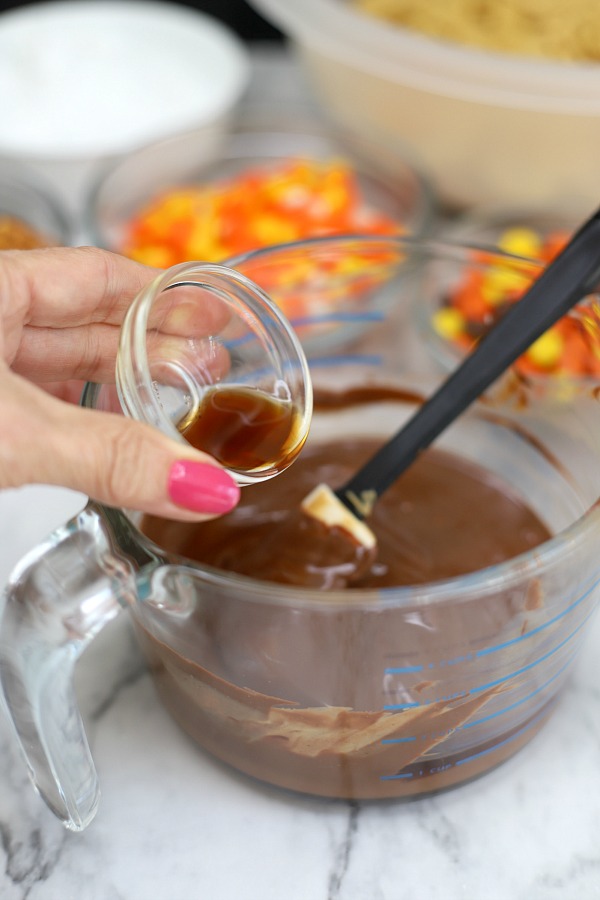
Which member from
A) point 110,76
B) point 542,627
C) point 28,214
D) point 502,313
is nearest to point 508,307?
point 502,313

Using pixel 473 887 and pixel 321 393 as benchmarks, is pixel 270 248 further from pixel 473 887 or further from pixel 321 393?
pixel 473 887

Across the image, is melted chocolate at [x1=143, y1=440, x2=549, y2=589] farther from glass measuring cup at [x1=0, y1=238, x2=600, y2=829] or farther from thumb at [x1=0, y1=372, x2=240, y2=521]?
thumb at [x1=0, y1=372, x2=240, y2=521]

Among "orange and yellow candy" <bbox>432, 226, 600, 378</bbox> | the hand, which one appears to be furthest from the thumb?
"orange and yellow candy" <bbox>432, 226, 600, 378</bbox>

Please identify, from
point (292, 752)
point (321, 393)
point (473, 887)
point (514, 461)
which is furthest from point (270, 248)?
point (473, 887)

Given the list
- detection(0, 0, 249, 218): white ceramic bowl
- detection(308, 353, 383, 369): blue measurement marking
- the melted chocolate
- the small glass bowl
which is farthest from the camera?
detection(0, 0, 249, 218): white ceramic bowl

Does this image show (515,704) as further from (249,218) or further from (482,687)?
(249,218)
